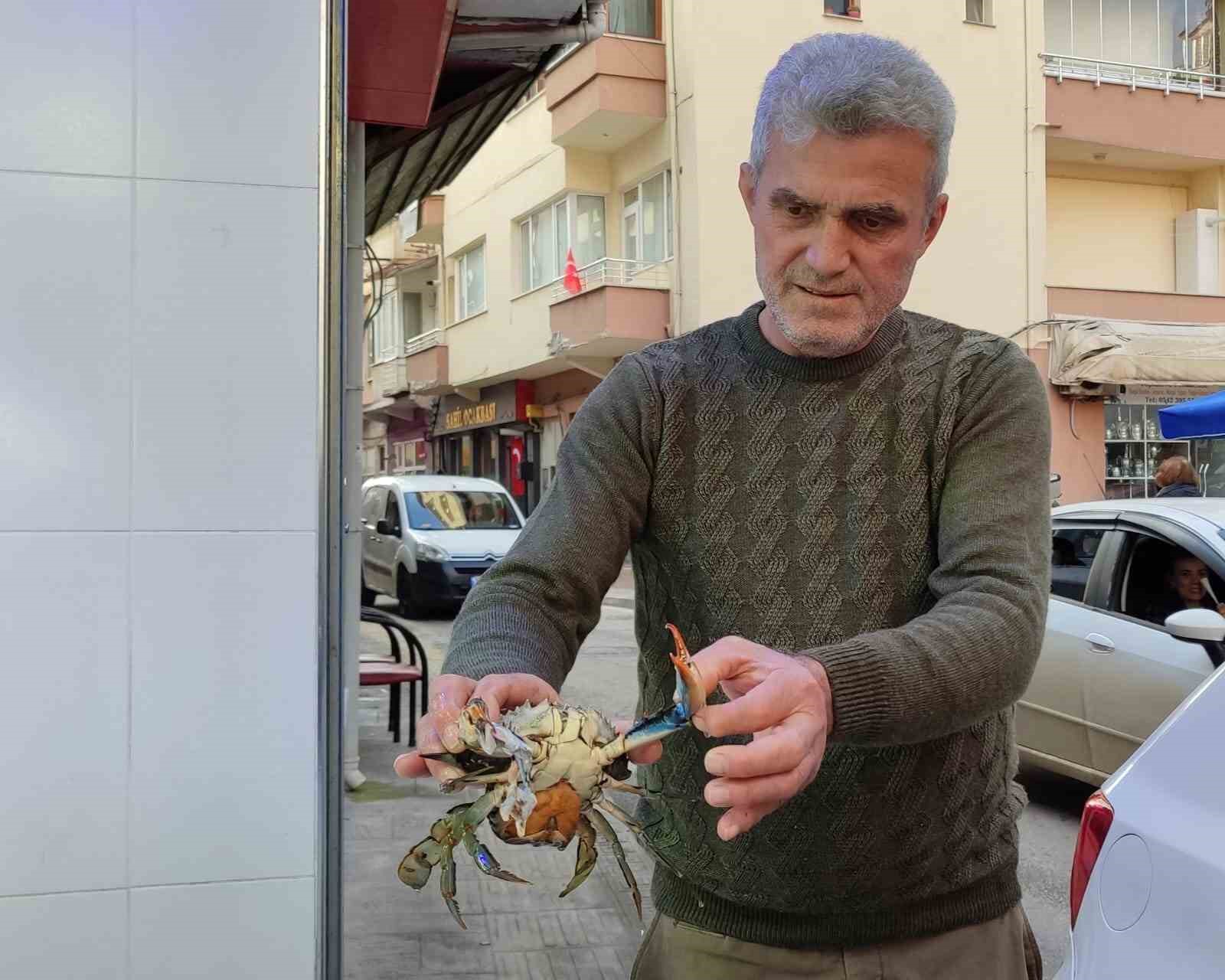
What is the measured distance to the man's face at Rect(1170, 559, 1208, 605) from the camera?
623 cm

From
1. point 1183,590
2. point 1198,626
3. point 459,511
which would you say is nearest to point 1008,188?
point 459,511

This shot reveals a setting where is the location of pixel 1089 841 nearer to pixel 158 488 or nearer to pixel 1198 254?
pixel 158 488

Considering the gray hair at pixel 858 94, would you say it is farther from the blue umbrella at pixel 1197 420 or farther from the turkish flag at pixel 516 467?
the turkish flag at pixel 516 467

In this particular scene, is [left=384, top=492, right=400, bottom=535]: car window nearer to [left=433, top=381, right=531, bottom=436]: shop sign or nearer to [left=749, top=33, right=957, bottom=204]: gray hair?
[left=433, top=381, right=531, bottom=436]: shop sign

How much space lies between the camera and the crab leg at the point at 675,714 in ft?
4.31

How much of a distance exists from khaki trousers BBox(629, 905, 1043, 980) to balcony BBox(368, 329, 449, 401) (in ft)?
91.0

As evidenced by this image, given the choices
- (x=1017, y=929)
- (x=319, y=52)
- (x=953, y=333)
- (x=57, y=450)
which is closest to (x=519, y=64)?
(x=319, y=52)

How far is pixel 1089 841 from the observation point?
2.38 metres

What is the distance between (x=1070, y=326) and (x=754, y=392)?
20.6 metres

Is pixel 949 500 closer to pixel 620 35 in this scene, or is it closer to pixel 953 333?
pixel 953 333

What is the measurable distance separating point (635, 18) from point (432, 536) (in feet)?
36.7

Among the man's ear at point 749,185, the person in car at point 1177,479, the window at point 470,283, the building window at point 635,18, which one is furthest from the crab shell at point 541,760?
the window at point 470,283

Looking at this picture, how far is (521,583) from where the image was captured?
71.1 inches

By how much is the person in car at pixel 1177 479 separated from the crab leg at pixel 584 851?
31.9 feet
